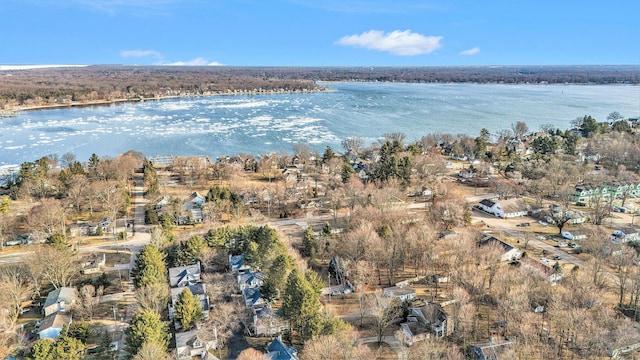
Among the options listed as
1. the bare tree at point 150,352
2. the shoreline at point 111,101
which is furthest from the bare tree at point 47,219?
the shoreline at point 111,101

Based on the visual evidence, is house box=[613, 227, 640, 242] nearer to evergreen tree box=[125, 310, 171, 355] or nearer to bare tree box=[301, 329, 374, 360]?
bare tree box=[301, 329, 374, 360]

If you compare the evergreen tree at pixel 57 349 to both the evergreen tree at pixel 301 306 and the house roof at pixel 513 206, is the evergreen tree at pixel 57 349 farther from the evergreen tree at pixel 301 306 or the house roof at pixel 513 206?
the house roof at pixel 513 206

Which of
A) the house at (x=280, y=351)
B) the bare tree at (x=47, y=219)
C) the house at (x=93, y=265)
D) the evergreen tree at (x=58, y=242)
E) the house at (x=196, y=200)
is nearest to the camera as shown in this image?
the house at (x=280, y=351)

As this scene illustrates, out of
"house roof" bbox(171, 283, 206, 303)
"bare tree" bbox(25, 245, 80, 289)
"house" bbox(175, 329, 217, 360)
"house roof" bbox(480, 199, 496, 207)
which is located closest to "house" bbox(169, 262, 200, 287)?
"house roof" bbox(171, 283, 206, 303)

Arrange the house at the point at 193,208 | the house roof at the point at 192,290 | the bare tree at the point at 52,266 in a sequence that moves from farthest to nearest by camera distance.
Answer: the house at the point at 193,208 → the bare tree at the point at 52,266 → the house roof at the point at 192,290

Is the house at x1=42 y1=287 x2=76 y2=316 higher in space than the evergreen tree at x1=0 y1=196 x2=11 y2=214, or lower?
lower

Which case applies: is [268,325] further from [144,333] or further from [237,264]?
[237,264]

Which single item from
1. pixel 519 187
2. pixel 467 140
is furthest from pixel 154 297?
pixel 467 140
